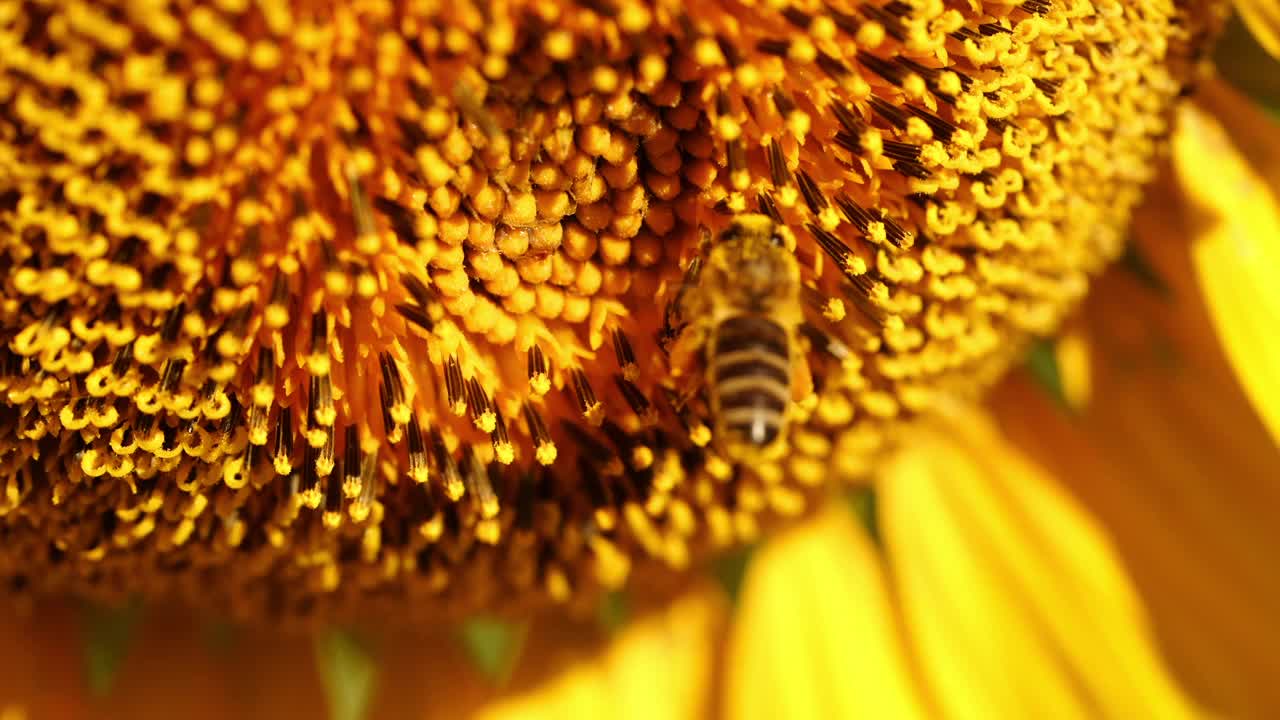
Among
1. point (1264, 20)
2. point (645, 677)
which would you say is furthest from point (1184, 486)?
point (645, 677)

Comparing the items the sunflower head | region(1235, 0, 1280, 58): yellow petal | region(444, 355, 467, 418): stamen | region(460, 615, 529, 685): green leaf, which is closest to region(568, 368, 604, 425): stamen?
the sunflower head

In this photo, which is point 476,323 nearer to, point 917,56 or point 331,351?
point 331,351

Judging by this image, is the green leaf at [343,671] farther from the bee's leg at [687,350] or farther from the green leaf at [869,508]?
the bee's leg at [687,350]

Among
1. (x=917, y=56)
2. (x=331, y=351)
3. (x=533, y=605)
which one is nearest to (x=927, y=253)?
(x=917, y=56)

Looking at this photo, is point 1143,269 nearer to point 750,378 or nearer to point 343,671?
point 750,378

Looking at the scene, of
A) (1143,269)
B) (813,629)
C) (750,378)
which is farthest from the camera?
(813,629)

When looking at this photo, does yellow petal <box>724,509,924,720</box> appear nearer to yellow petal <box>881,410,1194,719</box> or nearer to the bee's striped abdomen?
yellow petal <box>881,410,1194,719</box>
